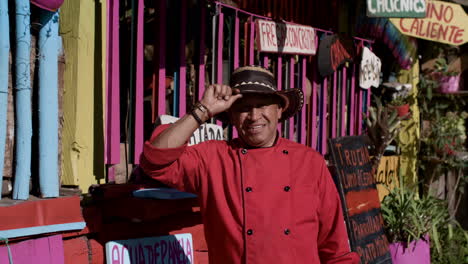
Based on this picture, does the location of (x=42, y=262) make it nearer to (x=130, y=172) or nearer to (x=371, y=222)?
(x=130, y=172)

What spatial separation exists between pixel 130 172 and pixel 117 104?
738mm

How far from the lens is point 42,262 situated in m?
2.74

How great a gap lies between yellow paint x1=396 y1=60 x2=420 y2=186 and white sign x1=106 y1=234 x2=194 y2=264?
471 cm

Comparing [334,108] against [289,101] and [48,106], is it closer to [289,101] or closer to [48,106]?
[289,101]

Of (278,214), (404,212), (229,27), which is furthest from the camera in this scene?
(404,212)

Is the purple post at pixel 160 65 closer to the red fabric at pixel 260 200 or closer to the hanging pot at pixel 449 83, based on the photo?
the red fabric at pixel 260 200

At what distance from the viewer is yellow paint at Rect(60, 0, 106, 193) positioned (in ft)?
10.2

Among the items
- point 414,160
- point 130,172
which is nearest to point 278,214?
point 130,172

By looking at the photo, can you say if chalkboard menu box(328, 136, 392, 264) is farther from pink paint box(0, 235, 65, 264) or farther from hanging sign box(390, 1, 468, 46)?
pink paint box(0, 235, 65, 264)

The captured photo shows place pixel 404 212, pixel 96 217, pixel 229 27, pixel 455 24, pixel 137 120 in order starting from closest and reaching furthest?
1. pixel 96 217
2. pixel 137 120
3. pixel 229 27
4. pixel 404 212
5. pixel 455 24

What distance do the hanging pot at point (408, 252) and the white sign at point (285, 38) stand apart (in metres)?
2.08

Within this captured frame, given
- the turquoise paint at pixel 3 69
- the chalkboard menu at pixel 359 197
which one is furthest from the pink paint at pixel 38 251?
the chalkboard menu at pixel 359 197

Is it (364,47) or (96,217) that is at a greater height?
(364,47)

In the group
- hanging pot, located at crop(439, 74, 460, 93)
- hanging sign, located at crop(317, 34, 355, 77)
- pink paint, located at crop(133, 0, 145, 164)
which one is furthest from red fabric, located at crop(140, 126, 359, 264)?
hanging pot, located at crop(439, 74, 460, 93)
